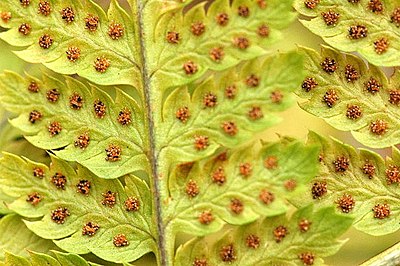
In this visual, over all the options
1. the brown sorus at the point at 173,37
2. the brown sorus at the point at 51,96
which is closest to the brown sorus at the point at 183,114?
the brown sorus at the point at 173,37

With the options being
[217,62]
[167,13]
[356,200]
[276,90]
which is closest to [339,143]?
[356,200]

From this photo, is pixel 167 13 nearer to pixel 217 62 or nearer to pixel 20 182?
pixel 217 62

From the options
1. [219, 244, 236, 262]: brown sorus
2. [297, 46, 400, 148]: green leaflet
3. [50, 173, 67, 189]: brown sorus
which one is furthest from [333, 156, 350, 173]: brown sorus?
[50, 173, 67, 189]: brown sorus

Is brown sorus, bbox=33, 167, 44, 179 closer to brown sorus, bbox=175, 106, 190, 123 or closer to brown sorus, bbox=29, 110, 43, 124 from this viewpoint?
brown sorus, bbox=29, 110, 43, 124

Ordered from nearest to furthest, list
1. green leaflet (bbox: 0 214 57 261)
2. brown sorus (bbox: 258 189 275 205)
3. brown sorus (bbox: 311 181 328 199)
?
brown sorus (bbox: 258 189 275 205), brown sorus (bbox: 311 181 328 199), green leaflet (bbox: 0 214 57 261)

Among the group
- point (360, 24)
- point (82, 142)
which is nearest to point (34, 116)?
point (82, 142)
